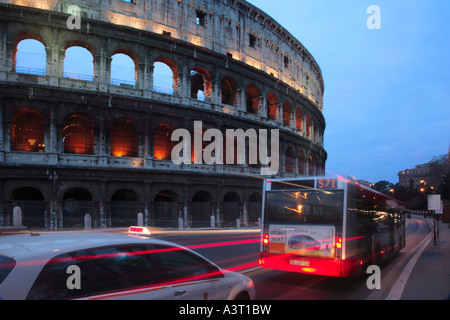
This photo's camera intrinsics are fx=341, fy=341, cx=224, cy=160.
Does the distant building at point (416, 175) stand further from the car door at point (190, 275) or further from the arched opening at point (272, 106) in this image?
the car door at point (190, 275)

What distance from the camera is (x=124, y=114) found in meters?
25.0

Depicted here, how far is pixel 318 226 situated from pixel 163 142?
21.4 metres

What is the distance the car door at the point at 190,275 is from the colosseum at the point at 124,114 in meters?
20.6

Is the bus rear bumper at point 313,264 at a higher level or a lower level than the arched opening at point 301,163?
lower

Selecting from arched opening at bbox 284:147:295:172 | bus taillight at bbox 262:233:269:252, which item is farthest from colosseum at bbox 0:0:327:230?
bus taillight at bbox 262:233:269:252

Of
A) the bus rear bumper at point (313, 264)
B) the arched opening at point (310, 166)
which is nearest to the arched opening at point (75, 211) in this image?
the bus rear bumper at point (313, 264)

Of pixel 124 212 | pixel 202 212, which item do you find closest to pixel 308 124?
pixel 202 212

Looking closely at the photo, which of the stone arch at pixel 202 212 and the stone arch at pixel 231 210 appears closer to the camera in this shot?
the stone arch at pixel 202 212

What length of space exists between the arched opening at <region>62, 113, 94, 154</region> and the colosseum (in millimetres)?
74

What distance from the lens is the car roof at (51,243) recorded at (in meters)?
3.12

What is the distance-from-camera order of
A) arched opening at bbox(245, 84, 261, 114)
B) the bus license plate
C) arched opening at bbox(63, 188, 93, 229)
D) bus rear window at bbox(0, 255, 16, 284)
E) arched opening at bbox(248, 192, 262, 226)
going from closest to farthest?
1. bus rear window at bbox(0, 255, 16, 284)
2. the bus license plate
3. arched opening at bbox(63, 188, 93, 229)
4. arched opening at bbox(248, 192, 262, 226)
5. arched opening at bbox(245, 84, 261, 114)

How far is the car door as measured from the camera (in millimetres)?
3885

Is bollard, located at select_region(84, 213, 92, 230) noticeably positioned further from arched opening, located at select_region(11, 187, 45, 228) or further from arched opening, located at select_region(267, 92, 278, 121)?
arched opening, located at select_region(267, 92, 278, 121)

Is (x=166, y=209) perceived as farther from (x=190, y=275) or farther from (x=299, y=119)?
(x=190, y=275)
